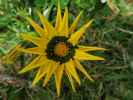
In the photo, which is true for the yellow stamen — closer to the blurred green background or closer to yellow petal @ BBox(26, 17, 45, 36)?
yellow petal @ BBox(26, 17, 45, 36)

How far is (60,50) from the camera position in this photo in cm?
146

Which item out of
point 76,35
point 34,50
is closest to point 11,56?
point 34,50

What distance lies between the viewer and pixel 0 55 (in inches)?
67.5

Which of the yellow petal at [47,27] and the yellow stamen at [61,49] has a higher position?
the yellow petal at [47,27]

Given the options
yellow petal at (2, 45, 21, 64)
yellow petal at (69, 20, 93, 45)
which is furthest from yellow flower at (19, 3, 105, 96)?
yellow petal at (2, 45, 21, 64)

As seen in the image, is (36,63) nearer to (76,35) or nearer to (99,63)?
(76,35)

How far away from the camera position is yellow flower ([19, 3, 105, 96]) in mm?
1429

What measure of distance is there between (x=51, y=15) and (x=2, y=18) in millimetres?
335

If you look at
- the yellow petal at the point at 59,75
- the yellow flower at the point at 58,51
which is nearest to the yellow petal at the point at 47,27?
the yellow flower at the point at 58,51

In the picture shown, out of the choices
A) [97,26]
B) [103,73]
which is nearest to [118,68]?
[103,73]

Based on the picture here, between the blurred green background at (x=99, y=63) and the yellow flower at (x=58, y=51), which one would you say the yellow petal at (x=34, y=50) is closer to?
the yellow flower at (x=58, y=51)

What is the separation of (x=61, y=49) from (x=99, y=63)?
257mm

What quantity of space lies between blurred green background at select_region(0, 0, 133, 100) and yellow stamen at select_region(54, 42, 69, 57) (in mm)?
181

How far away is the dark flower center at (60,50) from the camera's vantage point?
1446 mm
